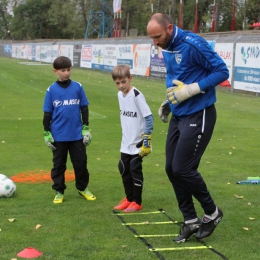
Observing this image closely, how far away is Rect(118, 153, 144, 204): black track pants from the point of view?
6.46m

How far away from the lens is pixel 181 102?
509 cm

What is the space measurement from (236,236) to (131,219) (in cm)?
120

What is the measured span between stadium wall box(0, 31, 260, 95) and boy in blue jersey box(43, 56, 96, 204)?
15.2 m

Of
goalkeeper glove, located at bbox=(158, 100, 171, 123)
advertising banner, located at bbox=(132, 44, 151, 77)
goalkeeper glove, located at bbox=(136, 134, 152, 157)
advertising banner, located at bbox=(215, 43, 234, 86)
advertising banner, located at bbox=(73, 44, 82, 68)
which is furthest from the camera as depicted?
advertising banner, located at bbox=(73, 44, 82, 68)

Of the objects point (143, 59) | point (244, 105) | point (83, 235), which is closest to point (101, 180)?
point (83, 235)

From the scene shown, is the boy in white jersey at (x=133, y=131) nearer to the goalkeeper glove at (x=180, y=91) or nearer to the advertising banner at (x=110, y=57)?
the goalkeeper glove at (x=180, y=91)

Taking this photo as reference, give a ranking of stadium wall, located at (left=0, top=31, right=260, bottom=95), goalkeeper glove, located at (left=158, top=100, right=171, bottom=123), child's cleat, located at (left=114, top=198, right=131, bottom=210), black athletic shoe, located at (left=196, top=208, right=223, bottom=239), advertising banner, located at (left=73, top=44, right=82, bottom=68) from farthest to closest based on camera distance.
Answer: advertising banner, located at (left=73, top=44, right=82, bottom=68) < stadium wall, located at (left=0, top=31, right=260, bottom=95) < child's cleat, located at (left=114, top=198, right=131, bottom=210) < goalkeeper glove, located at (left=158, top=100, right=171, bottom=123) < black athletic shoe, located at (left=196, top=208, right=223, bottom=239)

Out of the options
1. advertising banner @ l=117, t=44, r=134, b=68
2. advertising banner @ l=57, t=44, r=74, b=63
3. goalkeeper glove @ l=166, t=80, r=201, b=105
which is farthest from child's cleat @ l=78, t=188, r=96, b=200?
advertising banner @ l=57, t=44, r=74, b=63

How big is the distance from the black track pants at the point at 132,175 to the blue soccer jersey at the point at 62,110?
70cm

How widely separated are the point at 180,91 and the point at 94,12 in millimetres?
76246


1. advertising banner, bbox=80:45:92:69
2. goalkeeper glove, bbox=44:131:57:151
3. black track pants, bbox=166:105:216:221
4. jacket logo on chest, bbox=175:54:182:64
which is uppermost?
jacket logo on chest, bbox=175:54:182:64

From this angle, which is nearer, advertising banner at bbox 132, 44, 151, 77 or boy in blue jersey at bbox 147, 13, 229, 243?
boy in blue jersey at bbox 147, 13, 229, 243

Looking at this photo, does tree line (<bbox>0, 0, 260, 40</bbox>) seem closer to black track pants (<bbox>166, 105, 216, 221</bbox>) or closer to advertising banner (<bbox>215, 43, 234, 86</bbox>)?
advertising banner (<bbox>215, 43, 234, 86</bbox>)

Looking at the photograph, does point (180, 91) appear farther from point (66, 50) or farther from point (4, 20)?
point (4, 20)
